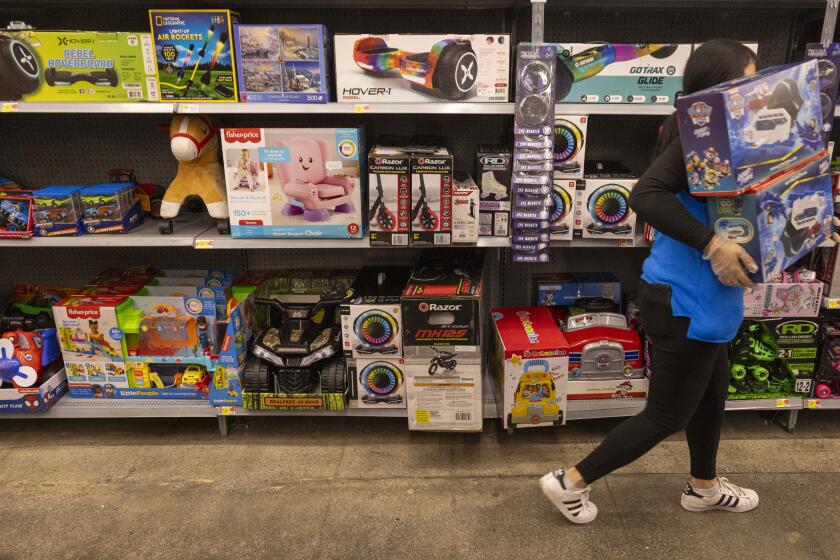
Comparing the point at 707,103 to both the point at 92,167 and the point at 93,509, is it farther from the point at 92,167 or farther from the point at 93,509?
the point at 92,167

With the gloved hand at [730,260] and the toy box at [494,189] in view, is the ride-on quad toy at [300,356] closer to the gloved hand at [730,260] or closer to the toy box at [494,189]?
the toy box at [494,189]

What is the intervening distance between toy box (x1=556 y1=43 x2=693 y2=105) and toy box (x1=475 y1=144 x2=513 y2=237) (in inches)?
11.4

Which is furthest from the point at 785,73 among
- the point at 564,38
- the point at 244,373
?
the point at 244,373

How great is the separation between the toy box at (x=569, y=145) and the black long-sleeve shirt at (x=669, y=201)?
630 millimetres

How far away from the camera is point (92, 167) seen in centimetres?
262

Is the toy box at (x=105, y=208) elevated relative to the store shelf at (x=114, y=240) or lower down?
elevated

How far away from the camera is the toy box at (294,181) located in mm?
2031

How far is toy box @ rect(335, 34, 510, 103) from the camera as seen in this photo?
1962mm

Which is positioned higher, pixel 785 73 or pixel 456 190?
pixel 785 73

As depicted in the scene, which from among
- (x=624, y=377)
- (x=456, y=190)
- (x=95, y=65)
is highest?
(x=95, y=65)

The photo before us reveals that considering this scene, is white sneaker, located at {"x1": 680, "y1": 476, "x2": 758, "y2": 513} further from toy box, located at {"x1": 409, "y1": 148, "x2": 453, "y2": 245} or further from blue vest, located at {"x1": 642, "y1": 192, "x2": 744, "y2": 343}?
toy box, located at {"x1": 409, "y1": 148, "x2": 453, "y2": 245}

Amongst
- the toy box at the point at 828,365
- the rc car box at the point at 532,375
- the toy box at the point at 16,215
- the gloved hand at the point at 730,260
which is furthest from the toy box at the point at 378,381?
the toy box at the point at 828,365

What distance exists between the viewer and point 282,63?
198cm

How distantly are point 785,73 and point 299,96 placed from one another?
1.43 metres
